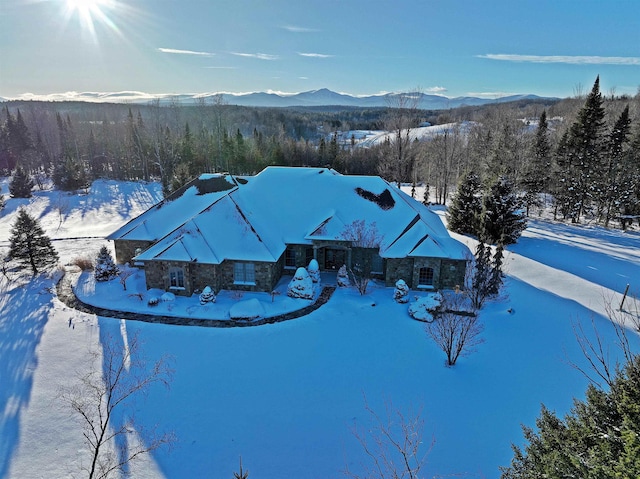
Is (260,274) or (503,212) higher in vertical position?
(503,212)

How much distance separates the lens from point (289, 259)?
82.7 ft

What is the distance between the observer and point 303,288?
21422 millimetres

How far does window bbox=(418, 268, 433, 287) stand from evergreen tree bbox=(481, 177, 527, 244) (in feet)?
34.5

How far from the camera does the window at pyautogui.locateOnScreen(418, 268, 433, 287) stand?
2297cm

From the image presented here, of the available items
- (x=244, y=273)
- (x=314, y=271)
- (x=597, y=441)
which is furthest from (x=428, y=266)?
(x=597, y=441)

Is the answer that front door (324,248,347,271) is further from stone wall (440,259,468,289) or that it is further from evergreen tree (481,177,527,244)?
evergreen tree (481,177,527,244)

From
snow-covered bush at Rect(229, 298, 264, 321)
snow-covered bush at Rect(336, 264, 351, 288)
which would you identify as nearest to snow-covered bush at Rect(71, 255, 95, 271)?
snow-covered bush at Rect(229, 298, 264, 321)

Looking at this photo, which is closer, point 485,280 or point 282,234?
point 485,280

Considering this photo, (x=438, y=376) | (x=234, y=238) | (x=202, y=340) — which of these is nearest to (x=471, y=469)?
(x=438, y=376)

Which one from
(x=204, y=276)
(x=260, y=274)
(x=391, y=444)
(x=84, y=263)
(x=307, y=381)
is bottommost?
(x=391, y=444)

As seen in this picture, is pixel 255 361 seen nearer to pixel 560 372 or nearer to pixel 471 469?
pixel 471 469

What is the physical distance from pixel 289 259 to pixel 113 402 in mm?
13492

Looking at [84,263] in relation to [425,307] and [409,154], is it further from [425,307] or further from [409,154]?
[409,154]

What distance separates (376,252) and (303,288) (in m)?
5.51
